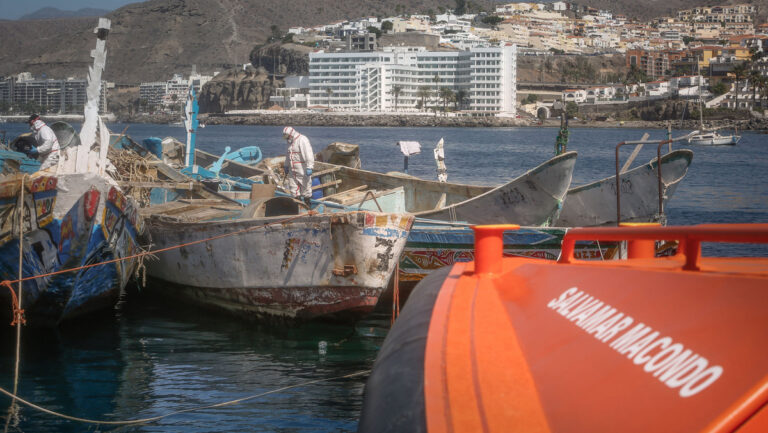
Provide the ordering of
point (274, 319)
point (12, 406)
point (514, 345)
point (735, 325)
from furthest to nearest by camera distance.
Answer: point (274, 319)
point (12, 406)
point (514, 345)
point (735, 325)

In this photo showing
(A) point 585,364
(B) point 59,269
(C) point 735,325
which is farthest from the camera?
(B) point 59,269

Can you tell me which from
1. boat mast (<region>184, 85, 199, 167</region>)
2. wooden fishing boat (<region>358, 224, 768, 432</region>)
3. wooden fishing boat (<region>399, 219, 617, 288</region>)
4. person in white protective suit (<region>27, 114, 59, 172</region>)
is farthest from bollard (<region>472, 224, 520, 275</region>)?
boat mast (<region>184, 85, 199, 167</region>)

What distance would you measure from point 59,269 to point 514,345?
26.4ft

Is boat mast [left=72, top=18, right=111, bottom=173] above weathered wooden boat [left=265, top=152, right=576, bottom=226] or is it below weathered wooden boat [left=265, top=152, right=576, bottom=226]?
above

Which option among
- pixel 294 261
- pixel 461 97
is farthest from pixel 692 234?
pixel 461 97

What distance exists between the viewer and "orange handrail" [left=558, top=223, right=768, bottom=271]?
8.02 feet

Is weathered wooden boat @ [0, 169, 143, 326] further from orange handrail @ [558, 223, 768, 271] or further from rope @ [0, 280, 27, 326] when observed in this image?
orange handrail @ [558, 223, 768, 271]

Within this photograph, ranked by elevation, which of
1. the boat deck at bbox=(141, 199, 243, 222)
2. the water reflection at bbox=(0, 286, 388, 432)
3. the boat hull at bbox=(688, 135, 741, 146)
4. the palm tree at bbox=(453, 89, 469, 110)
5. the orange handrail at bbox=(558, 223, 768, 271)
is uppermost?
the palm tree at bbox=(453, 89, 469, 110)

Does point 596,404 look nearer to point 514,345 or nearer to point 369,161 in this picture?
point 514,345

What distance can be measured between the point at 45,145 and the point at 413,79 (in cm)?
17634

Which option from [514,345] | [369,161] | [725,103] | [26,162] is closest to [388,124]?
[725,103]

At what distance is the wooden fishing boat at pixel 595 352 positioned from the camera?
2117mm

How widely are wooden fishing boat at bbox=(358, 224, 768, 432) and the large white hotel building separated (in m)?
171

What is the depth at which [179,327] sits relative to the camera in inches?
442
